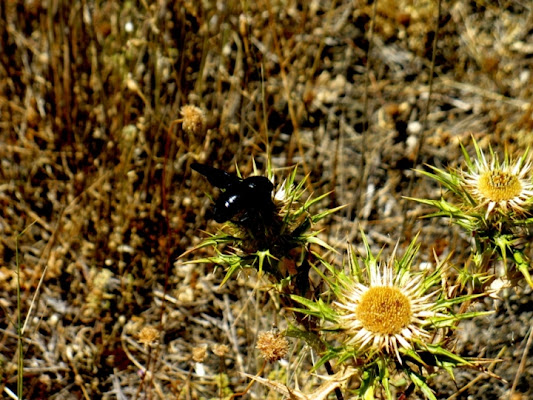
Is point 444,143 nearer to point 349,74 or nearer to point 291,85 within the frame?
point 349,74

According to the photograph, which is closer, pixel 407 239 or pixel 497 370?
pixel 497 370

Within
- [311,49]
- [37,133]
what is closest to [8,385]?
[37,133]

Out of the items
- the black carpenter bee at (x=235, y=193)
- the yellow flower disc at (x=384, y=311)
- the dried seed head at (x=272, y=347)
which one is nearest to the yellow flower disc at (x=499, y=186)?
the yellow flower disc at (x=384, y=311)

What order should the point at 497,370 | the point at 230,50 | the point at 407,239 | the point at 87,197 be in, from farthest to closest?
the point at 230,50 < the point at 87,197 < the point at 407,239 < the point at 497,370

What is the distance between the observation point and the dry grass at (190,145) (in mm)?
3266

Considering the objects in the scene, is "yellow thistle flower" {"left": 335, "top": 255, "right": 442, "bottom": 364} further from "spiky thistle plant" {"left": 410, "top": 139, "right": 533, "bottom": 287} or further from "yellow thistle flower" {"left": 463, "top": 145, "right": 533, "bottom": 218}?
"yellow thistle flower" {"left": 463, "top": 145, "right": 533, "bottom": 218}

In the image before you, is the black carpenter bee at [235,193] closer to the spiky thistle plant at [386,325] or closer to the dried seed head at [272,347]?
the spiky thistle plant at [386,325]

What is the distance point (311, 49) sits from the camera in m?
4.26

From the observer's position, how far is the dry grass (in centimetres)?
327

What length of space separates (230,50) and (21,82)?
1533 mm

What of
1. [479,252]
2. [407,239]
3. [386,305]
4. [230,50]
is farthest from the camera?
[230,50]

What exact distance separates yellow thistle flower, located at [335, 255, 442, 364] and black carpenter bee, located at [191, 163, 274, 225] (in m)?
0.45

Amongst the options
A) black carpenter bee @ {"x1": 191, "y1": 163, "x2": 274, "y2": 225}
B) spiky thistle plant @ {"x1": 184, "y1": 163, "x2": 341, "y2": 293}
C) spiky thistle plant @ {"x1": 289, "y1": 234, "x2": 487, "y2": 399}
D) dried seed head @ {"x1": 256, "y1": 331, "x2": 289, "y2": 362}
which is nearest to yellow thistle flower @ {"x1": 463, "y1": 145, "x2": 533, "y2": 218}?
spiky thistle plant @ {"x1": 289, "y1": 234, "x2": 487, "y2": 399}

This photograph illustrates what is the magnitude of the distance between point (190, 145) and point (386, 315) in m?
2.15
